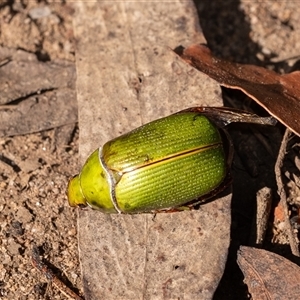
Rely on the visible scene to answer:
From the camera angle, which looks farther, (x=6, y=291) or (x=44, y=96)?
Result: (x=44, y=96)

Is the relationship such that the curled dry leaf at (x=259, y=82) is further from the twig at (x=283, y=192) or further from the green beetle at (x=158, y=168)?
the green beetle at (x=158, y=168)

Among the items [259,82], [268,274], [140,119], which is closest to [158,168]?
[140,119]

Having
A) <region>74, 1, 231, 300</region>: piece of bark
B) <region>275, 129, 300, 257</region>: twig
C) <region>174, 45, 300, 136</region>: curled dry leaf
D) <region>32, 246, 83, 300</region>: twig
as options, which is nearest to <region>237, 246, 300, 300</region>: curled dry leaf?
<region>74, 1, 231, 300</region>: piece of bark

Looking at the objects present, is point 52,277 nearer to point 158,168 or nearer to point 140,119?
point 158,168

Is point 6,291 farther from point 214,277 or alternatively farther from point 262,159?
point 262,159

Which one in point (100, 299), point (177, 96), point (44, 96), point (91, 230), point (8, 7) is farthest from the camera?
point (8, 7)

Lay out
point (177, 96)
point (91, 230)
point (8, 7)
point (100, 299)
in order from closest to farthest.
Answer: point (100, 299) < point (91, 230) < point (177, 96) < point (8, 7)

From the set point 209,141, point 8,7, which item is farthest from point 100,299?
point 8,7
